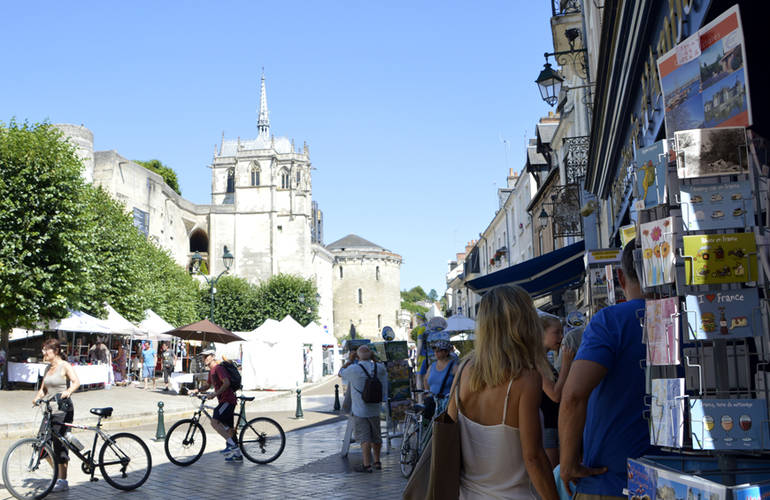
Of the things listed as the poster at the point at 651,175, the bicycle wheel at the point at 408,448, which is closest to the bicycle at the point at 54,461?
the bicycle wheel at the point at 408,448

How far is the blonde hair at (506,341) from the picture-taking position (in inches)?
114

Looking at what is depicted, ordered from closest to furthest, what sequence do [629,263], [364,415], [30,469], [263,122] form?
[629,263] → [30,469] → [364,415] → [263,122]

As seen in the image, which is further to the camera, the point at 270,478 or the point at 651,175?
the point at 270,478

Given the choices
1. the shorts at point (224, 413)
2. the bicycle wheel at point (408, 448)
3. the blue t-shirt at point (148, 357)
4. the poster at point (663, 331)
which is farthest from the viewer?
the blue t-shirt at point (148, 357)

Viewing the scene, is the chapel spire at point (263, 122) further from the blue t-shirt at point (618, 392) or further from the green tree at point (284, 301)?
the blue t-shirt at point (618, 392)

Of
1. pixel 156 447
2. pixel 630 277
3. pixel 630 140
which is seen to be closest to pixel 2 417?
pixel 156 447

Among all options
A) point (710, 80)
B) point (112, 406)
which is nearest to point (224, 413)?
point (710, 80)

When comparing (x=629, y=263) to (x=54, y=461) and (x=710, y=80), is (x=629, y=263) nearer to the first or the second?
(x=710, y=80)

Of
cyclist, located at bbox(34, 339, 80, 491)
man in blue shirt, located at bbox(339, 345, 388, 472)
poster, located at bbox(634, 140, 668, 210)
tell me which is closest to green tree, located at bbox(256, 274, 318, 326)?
man in blue shirt, located at bbox(339, 345, 388, 472)

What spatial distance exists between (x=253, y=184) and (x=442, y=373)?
245 feet

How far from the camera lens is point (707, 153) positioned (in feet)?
7.47

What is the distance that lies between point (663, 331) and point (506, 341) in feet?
2.48

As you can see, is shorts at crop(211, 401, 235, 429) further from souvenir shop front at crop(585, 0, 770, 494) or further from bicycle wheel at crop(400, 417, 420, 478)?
souvenir shop front at crop(585, 0, 770, 494)

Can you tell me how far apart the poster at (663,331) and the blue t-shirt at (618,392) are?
0.24 meters
